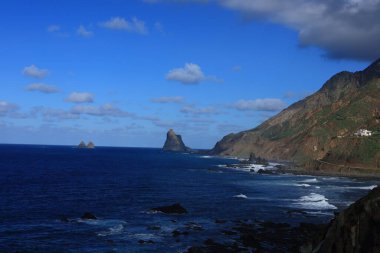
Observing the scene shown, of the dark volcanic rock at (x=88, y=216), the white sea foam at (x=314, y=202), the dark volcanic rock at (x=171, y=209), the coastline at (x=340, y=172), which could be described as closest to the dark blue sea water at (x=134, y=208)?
the white sea foam at (x=314, y=202)

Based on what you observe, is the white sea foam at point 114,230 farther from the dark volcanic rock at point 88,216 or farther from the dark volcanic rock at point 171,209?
the dark volcanic rock at point 171,209

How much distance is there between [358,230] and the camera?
131 ft

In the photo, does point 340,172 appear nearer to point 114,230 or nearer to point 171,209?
point 171,209

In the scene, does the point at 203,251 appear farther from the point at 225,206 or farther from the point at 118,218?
the point at 225,206

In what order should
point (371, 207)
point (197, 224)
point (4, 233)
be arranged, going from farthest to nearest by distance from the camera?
1. point (197, 224)
2. point (4, 233)
3. point (371, 207)

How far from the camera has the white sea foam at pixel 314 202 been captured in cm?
9281

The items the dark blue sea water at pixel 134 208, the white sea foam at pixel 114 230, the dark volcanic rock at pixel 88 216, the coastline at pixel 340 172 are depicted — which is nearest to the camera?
the dark blue sea water at pixel 134 208

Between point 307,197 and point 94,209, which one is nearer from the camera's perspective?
point 94,209

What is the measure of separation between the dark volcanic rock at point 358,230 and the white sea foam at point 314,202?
1966 inches

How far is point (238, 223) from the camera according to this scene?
74.8m

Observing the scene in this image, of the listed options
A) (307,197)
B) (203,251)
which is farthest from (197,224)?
(307,197)

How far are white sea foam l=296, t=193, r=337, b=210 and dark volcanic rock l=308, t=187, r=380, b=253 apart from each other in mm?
49933

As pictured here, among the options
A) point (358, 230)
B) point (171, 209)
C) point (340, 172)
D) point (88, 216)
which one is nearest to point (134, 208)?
point (171, 209)

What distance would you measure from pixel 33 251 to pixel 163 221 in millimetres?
25442
